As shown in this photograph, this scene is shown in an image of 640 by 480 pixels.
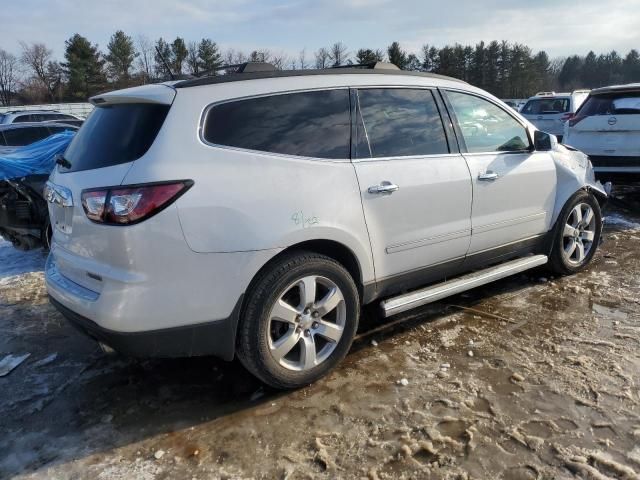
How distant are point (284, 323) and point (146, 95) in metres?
1.46

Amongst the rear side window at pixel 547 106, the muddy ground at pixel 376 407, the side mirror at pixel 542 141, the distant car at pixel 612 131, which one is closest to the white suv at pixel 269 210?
the muddy ground at pixel 376 407

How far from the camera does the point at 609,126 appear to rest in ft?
24.2

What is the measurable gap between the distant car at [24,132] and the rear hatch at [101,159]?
775 cm

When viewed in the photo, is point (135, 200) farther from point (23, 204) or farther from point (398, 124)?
point (23, 204)

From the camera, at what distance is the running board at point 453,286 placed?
3471 millimetres

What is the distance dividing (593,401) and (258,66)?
2.74 metres

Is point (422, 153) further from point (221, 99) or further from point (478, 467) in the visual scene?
point (478, 467)

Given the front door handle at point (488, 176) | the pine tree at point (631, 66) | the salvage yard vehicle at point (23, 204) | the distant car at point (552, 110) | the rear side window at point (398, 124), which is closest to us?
the rear side window at point (398, 124)

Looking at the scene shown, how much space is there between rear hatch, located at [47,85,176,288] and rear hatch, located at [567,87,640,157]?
667 cm

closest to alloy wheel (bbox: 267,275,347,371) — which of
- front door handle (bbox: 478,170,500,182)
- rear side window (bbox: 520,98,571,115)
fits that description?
front door handle (bbox: 478,170,500,182)

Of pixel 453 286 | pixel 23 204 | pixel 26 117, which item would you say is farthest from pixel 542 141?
pixel 26 117

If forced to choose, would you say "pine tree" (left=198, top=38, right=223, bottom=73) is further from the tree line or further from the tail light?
the tail light

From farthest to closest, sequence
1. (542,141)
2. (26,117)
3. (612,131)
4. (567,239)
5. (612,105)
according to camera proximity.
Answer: (26,117) < (612,105) < (612,131) < (567,239) < (542,141)

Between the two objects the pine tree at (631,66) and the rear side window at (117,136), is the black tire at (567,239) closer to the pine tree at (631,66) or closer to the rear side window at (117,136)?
the rear side window at (117,136)
